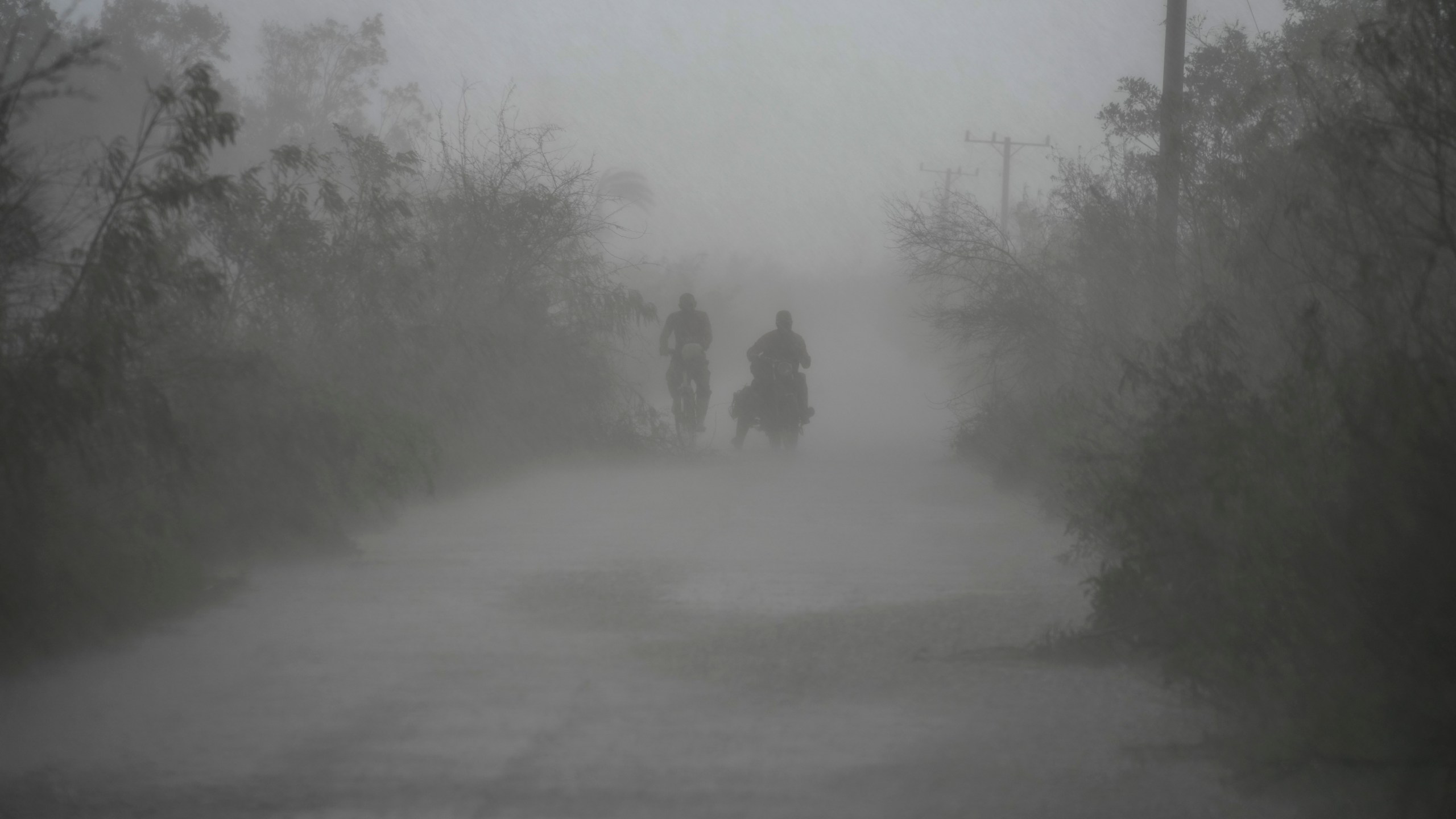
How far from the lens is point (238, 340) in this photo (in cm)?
908

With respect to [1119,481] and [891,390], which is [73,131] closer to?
[891,390]

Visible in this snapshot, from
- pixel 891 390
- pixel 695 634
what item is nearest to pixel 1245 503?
pixel 695 634

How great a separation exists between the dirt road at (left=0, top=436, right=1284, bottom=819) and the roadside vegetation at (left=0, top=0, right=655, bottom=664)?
447 millimetres

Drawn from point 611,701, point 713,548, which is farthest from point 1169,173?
point 611,701

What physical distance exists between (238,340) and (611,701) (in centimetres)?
487

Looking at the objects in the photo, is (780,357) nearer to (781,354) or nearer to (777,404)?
(781,354)

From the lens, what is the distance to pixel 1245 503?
16.0 ft

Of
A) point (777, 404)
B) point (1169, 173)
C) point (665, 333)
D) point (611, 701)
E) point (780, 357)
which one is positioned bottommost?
point (611, 701)

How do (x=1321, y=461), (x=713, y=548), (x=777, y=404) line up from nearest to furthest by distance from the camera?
(x=1321, y=461)
(x=713, y=548)
(x=777, y=404)

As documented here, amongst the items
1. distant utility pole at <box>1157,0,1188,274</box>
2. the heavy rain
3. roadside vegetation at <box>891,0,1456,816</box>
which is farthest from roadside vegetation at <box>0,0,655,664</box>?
distant utility pole at <box>1157,0,1188,274</box>

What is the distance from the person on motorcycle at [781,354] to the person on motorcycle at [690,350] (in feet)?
2.10

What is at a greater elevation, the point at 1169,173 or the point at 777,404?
the point at 1169,173

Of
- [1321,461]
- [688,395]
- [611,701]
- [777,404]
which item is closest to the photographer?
[1321,461]

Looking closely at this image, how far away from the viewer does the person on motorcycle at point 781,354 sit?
58.3 ft
